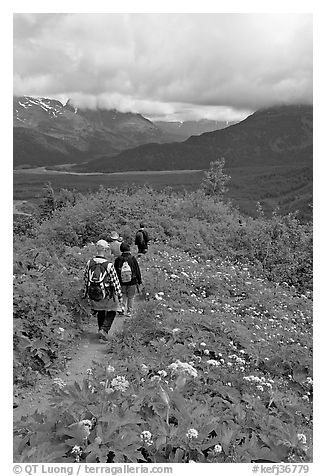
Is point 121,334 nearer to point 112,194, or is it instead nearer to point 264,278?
point 264,278

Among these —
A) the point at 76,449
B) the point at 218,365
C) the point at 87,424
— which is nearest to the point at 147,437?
the point at 87,424

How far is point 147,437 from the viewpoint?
429cm

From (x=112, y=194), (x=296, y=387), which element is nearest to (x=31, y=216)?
(x=112, y=194)

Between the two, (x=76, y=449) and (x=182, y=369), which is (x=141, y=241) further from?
(x=76, y=449)

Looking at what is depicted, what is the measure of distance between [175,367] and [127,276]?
3806 millimetres

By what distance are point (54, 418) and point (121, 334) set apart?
3157 mm

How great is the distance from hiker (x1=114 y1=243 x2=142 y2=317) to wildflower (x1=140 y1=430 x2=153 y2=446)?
4.50 meters

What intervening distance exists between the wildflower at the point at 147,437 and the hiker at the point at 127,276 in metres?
4.50

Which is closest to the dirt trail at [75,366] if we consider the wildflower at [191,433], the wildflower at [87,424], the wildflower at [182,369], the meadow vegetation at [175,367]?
the meadow vegetation at [175,367]

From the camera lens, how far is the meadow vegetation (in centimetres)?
434

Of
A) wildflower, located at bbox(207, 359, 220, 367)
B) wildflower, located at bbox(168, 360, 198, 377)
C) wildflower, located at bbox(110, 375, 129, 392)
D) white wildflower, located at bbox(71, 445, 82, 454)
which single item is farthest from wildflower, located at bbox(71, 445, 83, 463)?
wildflower, located at bbox(207, 359, 220, 367)
